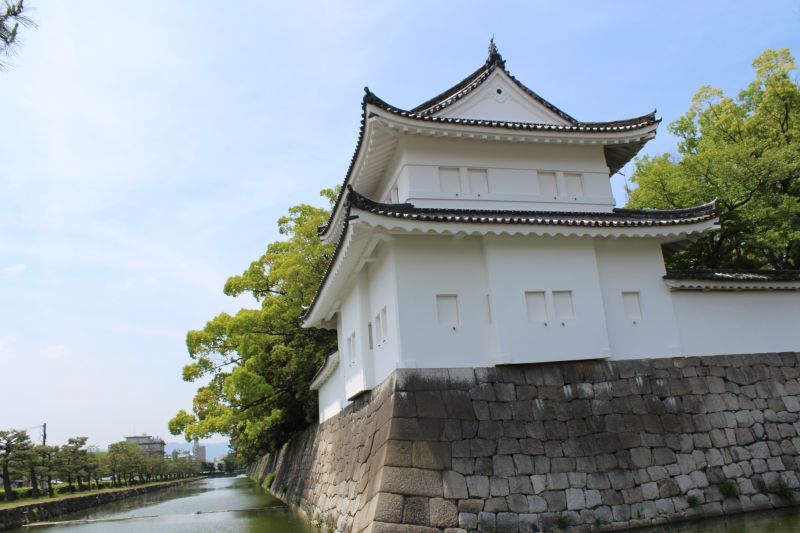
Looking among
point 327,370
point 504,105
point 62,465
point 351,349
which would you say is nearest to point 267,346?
point 327,370

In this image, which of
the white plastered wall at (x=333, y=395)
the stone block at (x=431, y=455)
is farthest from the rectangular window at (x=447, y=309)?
the white plastered wall at (x=333, y=395)

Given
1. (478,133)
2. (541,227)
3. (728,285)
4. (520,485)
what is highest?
(478,133)

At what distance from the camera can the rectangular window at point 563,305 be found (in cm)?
938

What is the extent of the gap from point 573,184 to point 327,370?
8140mm

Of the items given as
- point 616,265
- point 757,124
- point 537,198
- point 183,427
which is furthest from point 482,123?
point 183,427

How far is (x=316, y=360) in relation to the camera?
20844mm

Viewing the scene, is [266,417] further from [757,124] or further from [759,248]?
[757,124]

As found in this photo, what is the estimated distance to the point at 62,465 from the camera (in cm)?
3034

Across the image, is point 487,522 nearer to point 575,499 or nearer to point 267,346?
point 575,499

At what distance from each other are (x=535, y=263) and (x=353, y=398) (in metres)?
4.68

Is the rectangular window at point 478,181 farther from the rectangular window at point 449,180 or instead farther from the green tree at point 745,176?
the green tree at point 745,176

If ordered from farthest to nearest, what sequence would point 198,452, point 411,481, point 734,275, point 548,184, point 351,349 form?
point 198,452 → point 351,349 → point 548,184 → point 734,275 → point 411,481

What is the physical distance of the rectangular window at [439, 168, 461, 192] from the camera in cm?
1048

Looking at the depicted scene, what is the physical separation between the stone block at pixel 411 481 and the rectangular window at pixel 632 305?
4684 millimetres
